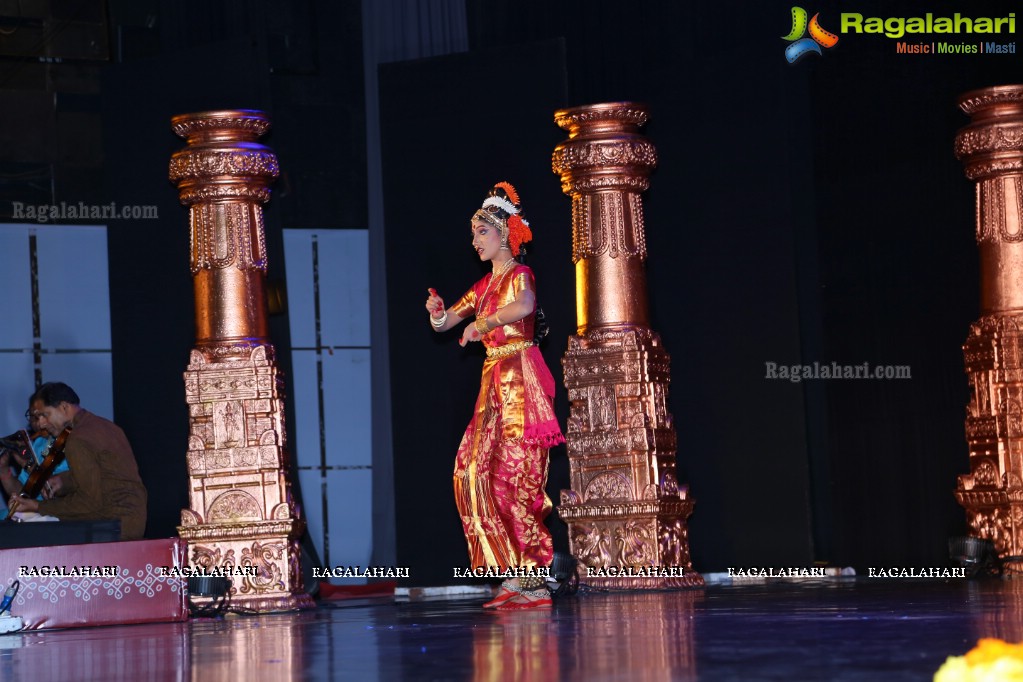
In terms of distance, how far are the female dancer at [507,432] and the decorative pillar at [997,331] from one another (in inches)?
84.1

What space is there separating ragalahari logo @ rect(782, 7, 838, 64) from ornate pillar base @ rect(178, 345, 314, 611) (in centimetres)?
301

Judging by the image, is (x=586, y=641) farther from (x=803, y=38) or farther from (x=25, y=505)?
(x=803, y=38)

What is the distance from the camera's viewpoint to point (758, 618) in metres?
4.01

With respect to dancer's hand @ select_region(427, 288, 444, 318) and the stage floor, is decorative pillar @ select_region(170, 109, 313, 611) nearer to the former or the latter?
the stage floor

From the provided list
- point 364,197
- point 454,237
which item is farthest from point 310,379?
point 454,237

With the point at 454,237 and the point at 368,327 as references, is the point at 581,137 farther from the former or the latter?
the point at 368,327

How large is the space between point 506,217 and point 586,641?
8.41 feet

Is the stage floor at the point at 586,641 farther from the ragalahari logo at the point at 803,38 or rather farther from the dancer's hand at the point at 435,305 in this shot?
the ragalahari logo at the point at 803,38

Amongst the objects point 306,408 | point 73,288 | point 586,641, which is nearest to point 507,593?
point 586,641

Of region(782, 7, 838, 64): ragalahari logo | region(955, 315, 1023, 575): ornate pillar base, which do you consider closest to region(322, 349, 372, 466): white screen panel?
region(782, 7, 838, 64): ragalahari logo

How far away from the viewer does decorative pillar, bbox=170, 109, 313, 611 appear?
625 cm

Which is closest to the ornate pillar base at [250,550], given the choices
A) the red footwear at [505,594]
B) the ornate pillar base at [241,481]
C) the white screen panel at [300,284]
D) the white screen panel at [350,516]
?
the ornate pillar base at [241,481]

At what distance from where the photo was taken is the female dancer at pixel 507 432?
18.1 ft

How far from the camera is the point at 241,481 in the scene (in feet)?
20.6
